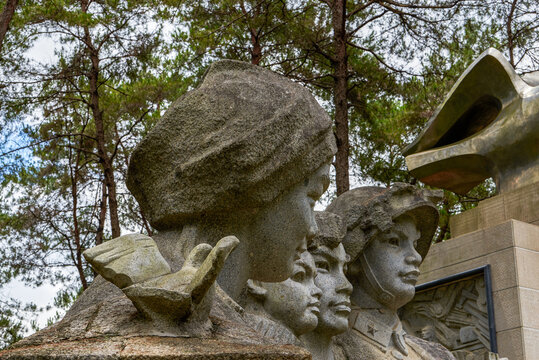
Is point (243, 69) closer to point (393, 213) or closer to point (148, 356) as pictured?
point (148, 356)

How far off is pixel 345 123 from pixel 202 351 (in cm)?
927

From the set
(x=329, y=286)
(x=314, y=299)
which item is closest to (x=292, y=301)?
(x=314, y=299)

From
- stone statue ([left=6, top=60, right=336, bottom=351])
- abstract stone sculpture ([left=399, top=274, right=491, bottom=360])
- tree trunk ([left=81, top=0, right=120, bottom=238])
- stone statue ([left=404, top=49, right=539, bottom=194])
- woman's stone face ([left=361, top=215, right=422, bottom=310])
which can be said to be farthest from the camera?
tree trunk ([left=81, top=0, right=120, bottom=238])

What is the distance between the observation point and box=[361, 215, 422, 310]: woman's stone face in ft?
19.7

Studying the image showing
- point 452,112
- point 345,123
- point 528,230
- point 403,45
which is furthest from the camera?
point 403,45

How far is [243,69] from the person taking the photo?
344 centimetres

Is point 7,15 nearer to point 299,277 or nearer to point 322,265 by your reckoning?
point 322,265

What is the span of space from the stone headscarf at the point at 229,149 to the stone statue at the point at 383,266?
9.20 ft

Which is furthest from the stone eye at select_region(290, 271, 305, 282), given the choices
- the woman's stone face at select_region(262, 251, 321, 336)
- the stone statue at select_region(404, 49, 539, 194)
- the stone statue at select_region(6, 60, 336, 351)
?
the stone statue at select_region(404, 49, 539, 194)

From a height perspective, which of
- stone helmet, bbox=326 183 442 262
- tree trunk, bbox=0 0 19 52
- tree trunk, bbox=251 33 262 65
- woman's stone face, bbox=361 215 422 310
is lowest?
woman's stone face, bbox=361 215 422 310

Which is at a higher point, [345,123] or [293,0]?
[293,0]

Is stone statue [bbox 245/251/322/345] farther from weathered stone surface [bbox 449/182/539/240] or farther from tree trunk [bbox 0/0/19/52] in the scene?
tree trunk [bbox 0/0/19/52]

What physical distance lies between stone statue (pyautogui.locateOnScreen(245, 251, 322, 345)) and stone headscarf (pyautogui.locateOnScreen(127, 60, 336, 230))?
69.7 inches

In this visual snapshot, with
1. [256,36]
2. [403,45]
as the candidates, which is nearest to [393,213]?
[256,36]
